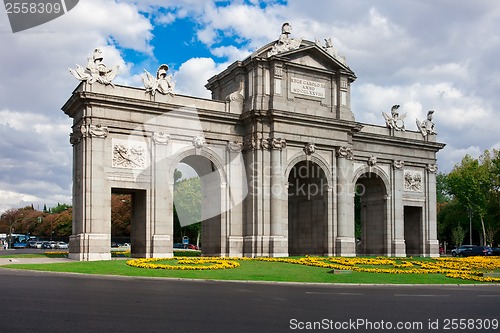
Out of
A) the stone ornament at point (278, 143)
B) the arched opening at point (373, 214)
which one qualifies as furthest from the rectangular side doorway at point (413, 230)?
the stone ornament at point (278, 143)

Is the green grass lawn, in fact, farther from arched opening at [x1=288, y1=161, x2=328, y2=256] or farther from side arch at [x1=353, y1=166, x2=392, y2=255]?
side arch at [x1=353, y1=166, x2=392, y2=255]

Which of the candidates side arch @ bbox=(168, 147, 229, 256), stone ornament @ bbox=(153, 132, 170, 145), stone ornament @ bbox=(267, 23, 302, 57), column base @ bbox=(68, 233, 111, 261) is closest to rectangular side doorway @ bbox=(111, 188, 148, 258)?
side arch @ bbox=(168, 147, 229, 256)

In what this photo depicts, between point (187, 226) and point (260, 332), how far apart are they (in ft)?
325

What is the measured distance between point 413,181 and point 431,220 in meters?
4.49

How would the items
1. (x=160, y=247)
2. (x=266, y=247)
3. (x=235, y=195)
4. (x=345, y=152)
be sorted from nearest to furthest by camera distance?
(x=160, y=247), (x=266, y=247), (x=235, y=195), (x=345, y=152)

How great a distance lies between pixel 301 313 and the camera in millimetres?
16422

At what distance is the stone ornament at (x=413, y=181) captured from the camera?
60.9 m

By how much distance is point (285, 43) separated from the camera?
166ft

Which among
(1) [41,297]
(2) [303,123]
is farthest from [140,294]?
(2) [303,123]

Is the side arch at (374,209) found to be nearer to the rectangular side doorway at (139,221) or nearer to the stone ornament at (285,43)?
the stone ornament at (285,43)

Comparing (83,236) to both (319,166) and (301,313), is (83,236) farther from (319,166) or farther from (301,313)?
(301,313)

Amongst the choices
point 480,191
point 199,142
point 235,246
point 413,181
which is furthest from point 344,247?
point 480,191

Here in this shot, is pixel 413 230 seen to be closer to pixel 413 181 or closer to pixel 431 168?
pixel 413 181

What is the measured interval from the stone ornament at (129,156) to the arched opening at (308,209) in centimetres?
1513
